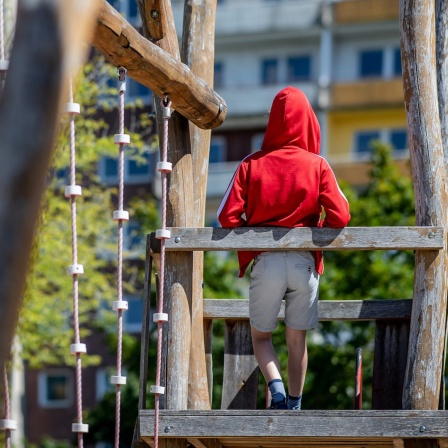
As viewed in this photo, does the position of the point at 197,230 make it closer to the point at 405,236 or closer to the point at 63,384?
the point at 405,236

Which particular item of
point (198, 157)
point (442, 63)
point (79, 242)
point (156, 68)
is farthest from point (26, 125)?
point (79, 242)

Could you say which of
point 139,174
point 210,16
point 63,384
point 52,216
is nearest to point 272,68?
point 139,174

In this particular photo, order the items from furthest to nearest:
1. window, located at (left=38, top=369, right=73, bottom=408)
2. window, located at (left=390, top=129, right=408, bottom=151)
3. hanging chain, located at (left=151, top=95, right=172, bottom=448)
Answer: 1. window, located at (left=38, top=369, right=73, bottom=408)
2. window, located at (left=390, top=129, right=408, bottom=151)
3. hanging chain, located at (left=151, top=95, right=172, bottom=448)

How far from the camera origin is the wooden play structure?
21.2ft

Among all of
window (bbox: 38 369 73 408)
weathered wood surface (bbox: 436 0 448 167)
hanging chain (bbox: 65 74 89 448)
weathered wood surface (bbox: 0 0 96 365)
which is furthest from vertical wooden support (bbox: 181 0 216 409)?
window (bbox: 38 369 73 408)

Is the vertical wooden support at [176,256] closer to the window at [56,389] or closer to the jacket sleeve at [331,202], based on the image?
the jacket sleeve at [331,202]

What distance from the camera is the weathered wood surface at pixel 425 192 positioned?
6805mm

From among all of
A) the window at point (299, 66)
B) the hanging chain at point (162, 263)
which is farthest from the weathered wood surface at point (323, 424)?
the window at point (299, 66)

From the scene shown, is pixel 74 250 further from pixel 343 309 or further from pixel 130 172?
pixel 130 172

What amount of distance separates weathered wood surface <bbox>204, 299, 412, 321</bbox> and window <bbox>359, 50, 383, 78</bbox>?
113 feet

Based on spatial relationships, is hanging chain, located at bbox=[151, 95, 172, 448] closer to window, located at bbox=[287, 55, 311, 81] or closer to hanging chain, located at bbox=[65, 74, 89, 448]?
hanging chain, located at bbox=[65, 74, 89, 448]

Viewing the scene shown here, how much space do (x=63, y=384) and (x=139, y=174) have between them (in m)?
6.74

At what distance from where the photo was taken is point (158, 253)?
6996 millimetres

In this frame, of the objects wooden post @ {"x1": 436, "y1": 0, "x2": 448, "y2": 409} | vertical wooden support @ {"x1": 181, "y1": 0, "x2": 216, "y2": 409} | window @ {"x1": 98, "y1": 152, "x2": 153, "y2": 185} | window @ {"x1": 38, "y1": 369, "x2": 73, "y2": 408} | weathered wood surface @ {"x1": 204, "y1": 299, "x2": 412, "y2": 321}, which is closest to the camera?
vertical wooden support @ {"x1": 181, "y1": 0, "x2": 216, "y2": 409}
